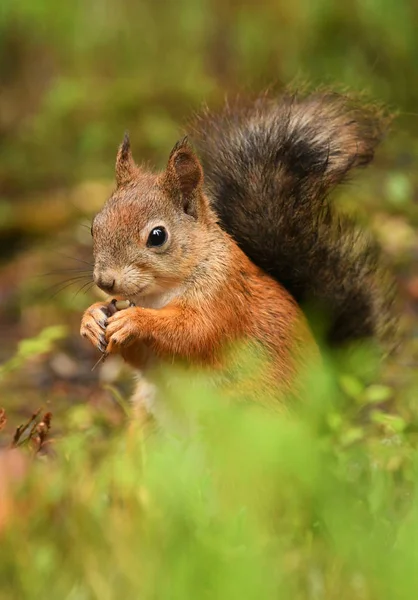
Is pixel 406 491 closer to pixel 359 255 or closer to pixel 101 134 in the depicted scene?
pixel 359 255

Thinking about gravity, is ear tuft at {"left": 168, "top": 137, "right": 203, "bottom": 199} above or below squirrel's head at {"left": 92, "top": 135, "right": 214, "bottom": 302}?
above

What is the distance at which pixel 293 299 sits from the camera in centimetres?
290

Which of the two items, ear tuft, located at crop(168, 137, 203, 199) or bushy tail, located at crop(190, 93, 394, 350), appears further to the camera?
bushy tail, located at crop(190, 93, 394, 350)

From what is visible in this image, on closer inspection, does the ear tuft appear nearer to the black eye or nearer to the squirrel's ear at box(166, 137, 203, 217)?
the squirrel's ear at box(166, 137, 203, 217)

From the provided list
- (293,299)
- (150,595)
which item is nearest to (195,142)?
(293,299)

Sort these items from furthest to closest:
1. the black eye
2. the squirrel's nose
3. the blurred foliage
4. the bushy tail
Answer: the bushy tail
the black eye
the squirrel's nose
the blurred foliage

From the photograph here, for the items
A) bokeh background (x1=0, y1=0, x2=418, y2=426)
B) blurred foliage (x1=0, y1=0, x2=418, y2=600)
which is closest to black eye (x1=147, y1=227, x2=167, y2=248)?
blurred foliage (x1=0, y1=0, x2=418, y2=600)

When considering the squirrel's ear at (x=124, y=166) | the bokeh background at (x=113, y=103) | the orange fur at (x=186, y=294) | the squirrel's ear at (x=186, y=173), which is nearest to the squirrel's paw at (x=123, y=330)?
the orange fur at (x=186, y=294)

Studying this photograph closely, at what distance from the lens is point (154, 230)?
2.63 m

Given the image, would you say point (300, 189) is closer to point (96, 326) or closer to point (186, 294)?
point (186, 294)

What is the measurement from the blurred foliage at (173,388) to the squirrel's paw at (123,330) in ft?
0.56

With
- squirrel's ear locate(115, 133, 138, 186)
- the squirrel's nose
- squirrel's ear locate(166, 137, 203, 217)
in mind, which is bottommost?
the squirrel's nose

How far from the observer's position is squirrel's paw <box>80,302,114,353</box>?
258 centimetres

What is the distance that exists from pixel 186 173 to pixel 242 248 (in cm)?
35
